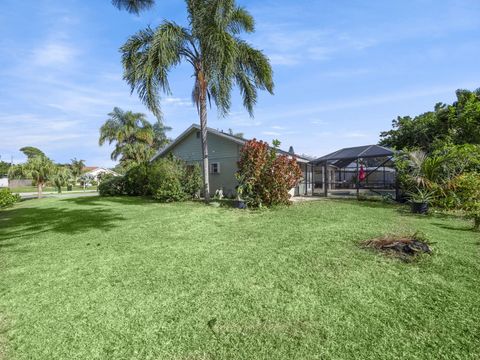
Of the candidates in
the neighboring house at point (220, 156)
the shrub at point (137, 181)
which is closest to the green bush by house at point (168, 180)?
the shrub at point (137, 181)

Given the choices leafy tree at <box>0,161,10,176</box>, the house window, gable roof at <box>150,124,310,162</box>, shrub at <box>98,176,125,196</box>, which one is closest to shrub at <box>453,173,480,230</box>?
gable roof at <box>150,124,310,162</box>

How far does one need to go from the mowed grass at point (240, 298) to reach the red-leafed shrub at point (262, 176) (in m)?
5.02

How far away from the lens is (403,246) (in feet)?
16.1

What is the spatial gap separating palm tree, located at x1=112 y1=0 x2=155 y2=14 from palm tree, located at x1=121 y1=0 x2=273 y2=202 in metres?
2.44

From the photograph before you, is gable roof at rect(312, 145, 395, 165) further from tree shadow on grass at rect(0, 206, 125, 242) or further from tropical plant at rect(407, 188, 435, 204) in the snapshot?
tree shadow on grass at rect(0, 206, 125, 242)

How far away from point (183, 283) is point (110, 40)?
12.6 m

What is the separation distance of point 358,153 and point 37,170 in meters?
25.5

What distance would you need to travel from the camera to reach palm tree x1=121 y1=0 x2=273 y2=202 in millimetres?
11125

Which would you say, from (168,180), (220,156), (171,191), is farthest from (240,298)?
(220,156)

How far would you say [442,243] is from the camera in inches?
219

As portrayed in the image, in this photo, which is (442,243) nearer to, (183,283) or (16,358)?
(183,283)

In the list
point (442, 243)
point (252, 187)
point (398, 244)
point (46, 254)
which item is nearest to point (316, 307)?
point (398, 244)

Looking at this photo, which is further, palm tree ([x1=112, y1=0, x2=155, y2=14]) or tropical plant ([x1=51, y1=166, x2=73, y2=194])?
tropical plant ([x1=51, y1=166, x2=73, y2=194])

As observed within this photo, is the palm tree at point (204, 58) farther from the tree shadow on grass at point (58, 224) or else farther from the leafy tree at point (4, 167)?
the leafy tree at point (4, 167)
